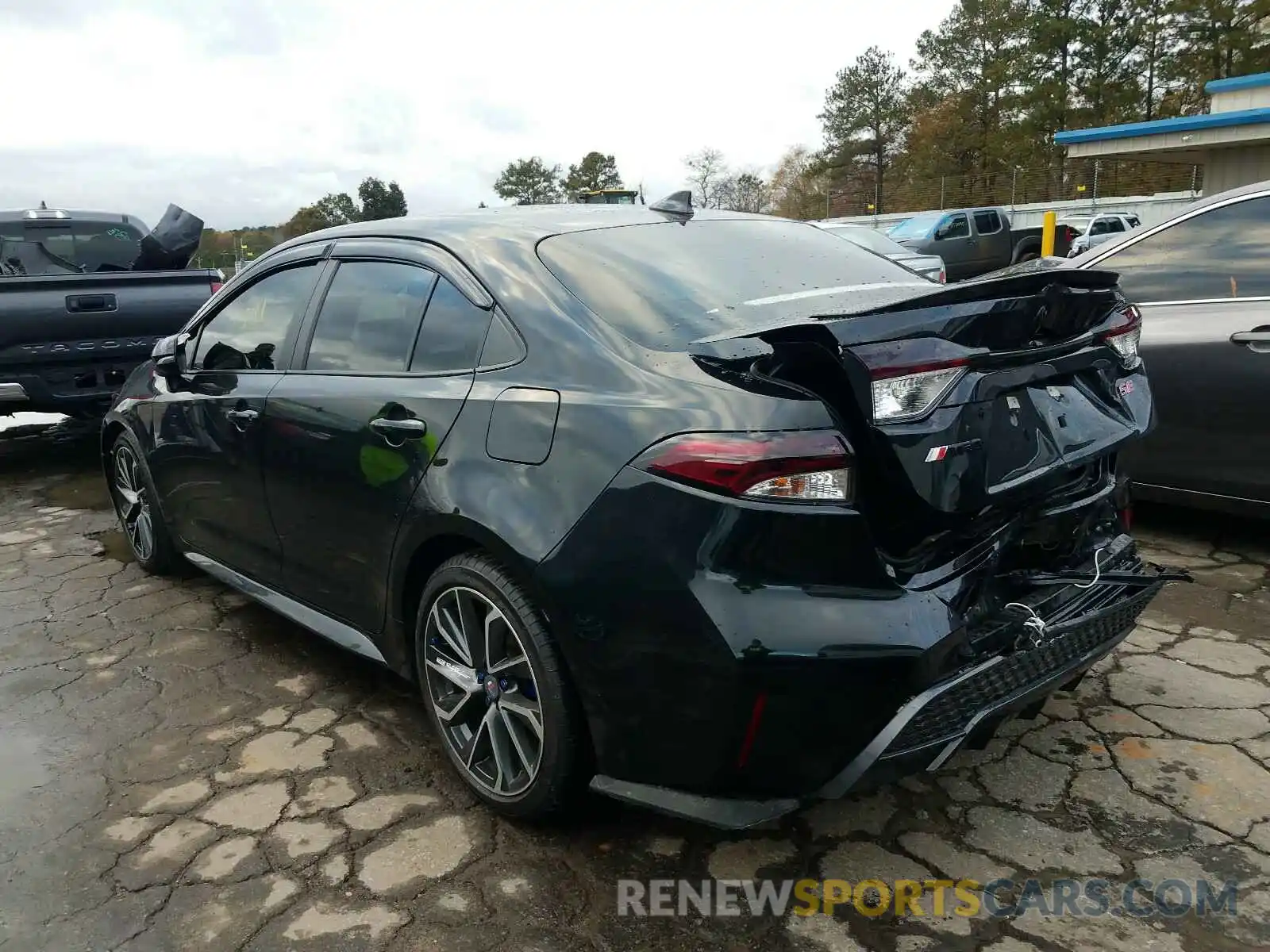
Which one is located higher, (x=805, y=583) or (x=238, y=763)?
(x=805, y=583)

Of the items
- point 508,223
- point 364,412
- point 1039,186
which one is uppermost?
point 1039,186

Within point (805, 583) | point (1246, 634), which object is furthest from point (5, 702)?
point (1246, 634)

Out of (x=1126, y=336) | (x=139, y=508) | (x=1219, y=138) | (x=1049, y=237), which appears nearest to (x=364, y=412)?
(x=1126, y=336)

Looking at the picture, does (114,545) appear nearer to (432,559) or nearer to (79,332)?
(79,332)

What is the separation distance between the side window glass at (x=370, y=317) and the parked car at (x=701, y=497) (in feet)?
0.04

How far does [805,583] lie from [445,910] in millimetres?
1181

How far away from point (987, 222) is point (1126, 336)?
73.2ft

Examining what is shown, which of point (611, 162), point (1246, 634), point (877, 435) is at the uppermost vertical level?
point (611, 162)

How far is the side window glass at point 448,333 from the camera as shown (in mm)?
2684

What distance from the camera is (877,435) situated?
2062mm

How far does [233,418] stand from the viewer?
11.6 feet

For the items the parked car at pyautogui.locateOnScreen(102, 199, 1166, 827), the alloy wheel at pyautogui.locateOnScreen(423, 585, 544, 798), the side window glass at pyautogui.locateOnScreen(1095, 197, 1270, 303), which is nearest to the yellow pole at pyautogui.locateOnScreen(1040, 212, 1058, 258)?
the side window glass at pyautogui.locateOnScreen(1095, 197, 1270, 303)

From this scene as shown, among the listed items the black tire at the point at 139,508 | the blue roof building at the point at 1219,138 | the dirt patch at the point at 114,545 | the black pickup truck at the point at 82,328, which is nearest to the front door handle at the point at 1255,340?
the black tire at the point at 139,508

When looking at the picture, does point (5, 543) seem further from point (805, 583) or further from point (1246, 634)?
point (1246, 634)
